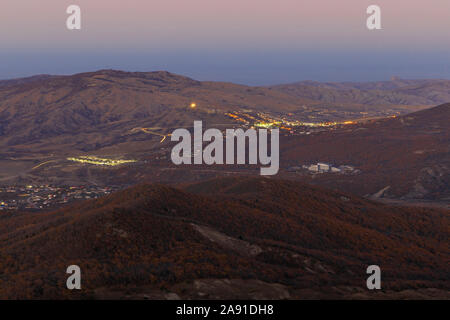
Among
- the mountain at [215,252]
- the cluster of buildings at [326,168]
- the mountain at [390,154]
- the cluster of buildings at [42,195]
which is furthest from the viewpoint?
the cluster of buildings at [326,168]

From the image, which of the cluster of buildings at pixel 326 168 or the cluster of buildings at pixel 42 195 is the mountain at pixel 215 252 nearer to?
the cluster of buildings at pixel 42 195

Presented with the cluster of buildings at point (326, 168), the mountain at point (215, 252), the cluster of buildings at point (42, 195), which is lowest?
the cluster of buildings at point (42, 195)

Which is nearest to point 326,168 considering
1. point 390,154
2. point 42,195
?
point 390,154

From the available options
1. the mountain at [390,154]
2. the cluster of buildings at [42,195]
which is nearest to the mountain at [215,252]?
the cluster of buildings at [42,195]

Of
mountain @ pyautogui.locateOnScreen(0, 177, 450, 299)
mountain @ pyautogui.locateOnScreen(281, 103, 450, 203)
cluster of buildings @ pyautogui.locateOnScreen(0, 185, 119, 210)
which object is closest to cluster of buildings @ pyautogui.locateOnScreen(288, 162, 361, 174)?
mountain @ pyautogui.locateOnScreen(281, 103, 450, 203)

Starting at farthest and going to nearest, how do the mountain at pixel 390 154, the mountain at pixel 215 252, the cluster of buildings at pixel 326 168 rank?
the cluster of buildings at pixel 326 168 → the mountain at pixel 390 154 → the mountain at pixel 215 252

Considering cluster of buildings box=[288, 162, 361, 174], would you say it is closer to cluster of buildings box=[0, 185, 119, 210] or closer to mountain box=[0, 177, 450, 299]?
cluster of buildings box=[0, 185, 119, 210]
